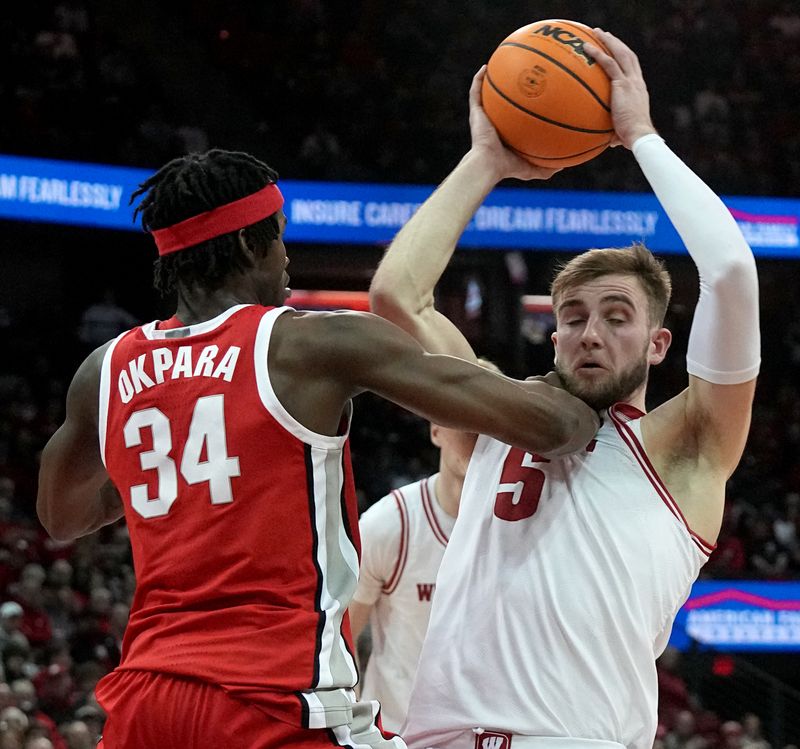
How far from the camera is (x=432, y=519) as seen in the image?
15.8 ft

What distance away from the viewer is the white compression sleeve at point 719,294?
9.19 ft

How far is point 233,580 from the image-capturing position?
7.76 ft

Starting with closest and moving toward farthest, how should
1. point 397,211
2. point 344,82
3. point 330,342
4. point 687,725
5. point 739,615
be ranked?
point 330,342, point 687,725, point 739,615, point 397,211, point 344,82

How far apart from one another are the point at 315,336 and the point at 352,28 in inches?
590

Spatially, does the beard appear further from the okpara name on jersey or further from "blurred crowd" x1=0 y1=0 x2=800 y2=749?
"blurred crowd" x1=0 y1=0 x2=800 y2=749

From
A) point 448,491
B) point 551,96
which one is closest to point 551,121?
point 551,96

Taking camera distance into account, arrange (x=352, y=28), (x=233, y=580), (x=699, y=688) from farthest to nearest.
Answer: (x=352, y=28)
(x=699, y=688)
(x=233, y=580)

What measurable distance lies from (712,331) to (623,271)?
346mm

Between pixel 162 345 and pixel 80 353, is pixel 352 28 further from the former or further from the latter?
pixel 162 345

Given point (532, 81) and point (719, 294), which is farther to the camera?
point (532, 81)

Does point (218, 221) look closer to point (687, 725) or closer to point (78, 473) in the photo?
point (78, 473)

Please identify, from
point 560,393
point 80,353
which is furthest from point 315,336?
point 80,353

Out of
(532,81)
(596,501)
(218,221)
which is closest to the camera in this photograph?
(218,221)

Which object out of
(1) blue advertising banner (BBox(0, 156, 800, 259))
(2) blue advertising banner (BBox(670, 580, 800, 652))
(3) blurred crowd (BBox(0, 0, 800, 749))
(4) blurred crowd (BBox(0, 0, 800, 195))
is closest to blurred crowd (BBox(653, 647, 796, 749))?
(3) blurred crowd (BBox(0, 0, 800, 749))
